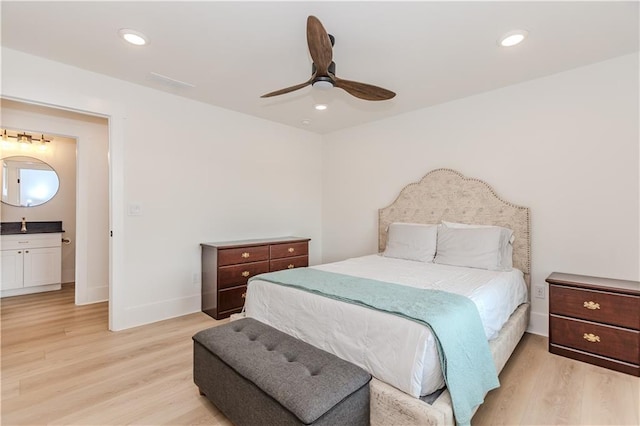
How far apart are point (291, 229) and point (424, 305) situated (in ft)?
10.4

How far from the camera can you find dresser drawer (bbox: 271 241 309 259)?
388cm

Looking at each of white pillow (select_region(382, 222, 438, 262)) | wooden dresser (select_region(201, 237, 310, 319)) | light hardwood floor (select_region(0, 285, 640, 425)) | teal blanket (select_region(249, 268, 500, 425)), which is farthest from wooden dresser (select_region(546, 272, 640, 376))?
wooden dresser (select_region(201, 237, 310, 319))

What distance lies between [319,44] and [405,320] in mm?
1626

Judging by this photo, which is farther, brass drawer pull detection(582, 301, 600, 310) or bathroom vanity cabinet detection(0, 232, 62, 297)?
bathroom vanity cabinet detection(0, 232, 62, 297)

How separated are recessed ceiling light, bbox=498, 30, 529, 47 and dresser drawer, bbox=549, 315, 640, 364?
2.20 m

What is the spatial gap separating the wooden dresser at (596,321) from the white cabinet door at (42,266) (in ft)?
20.3

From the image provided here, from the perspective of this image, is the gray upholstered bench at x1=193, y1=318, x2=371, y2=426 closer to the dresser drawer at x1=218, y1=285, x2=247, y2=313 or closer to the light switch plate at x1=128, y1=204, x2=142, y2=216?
the dresser drawer at x1=218, y1=285, x2=247, y2=313

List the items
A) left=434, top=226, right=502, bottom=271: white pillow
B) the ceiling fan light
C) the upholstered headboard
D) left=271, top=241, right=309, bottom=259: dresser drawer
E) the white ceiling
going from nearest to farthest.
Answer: the white ceiling
the ceiling fan light
left=434, top=226, right=502, bottom=271: white pillow
the upholstered headboard
left=271, top=241, right=309, bottom=259: dresser drawer

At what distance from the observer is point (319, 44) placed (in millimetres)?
1816

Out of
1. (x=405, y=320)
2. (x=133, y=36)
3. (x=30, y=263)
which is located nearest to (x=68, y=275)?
(x=30, y=263)

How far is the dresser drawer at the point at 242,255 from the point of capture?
11.0ft

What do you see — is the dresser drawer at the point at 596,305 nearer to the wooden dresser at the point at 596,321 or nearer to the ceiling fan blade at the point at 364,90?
the wooden dresser at the point at 596,321

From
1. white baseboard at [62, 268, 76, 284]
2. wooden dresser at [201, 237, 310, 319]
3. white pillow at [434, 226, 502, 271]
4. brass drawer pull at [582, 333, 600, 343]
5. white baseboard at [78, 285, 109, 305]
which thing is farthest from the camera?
white baseboard at [62, 268, 76, 284]

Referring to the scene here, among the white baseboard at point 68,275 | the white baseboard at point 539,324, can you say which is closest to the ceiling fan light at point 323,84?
the white baseboard at point 539,324
